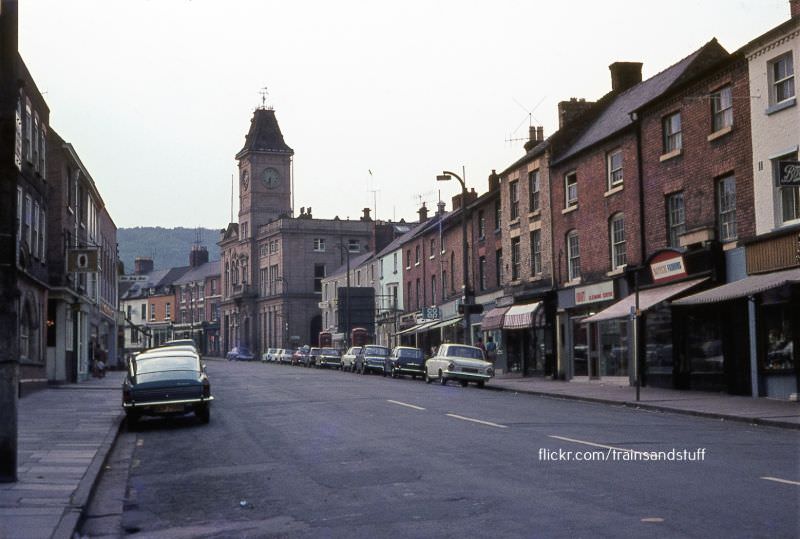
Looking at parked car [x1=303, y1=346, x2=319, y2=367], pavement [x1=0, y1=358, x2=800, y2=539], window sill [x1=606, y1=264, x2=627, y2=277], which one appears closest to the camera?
pavement [x1=0, y1=358, x2=800, y2=539]

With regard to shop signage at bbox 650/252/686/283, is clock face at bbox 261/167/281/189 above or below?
above

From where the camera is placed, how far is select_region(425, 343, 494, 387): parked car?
36.1 m

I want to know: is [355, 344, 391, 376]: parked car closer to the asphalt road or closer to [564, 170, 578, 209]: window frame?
[564, 170, 578, 209]: window frame

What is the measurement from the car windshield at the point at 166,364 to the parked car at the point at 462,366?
16.3 metres

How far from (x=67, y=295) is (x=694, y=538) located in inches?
1378

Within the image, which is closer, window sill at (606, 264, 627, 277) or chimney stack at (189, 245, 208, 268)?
window sill at (606, 264, 627, 277)

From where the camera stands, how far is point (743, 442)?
1472 cm

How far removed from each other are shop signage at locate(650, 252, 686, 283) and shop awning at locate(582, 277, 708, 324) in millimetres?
294

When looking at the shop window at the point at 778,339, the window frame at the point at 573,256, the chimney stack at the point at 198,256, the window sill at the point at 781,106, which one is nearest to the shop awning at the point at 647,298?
the shop window at the point at 778,339

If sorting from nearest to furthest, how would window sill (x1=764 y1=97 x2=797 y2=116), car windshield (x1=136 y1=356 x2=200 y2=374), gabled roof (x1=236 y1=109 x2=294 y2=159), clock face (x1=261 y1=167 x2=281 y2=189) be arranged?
car windshield (x1=136 y1=356 x2=200 y2=374) < window sill (x1=764 y1=97 x2=797 y2=116) < gabled roof (x1=236 y1=109 x2=294 y2=159) < clock face (x1=261 y1=167 x2=281 y2=189)

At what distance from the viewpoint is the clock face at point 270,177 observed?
390 ft

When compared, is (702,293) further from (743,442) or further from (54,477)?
(54,477)

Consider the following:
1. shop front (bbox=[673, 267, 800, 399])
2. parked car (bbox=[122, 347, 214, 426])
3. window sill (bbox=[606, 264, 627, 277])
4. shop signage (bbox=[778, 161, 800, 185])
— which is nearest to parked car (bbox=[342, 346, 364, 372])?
window sill (bbox=[606, 264, 627, 277])

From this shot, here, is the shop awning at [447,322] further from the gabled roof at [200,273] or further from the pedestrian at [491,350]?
the gabled roof at [200,273]
